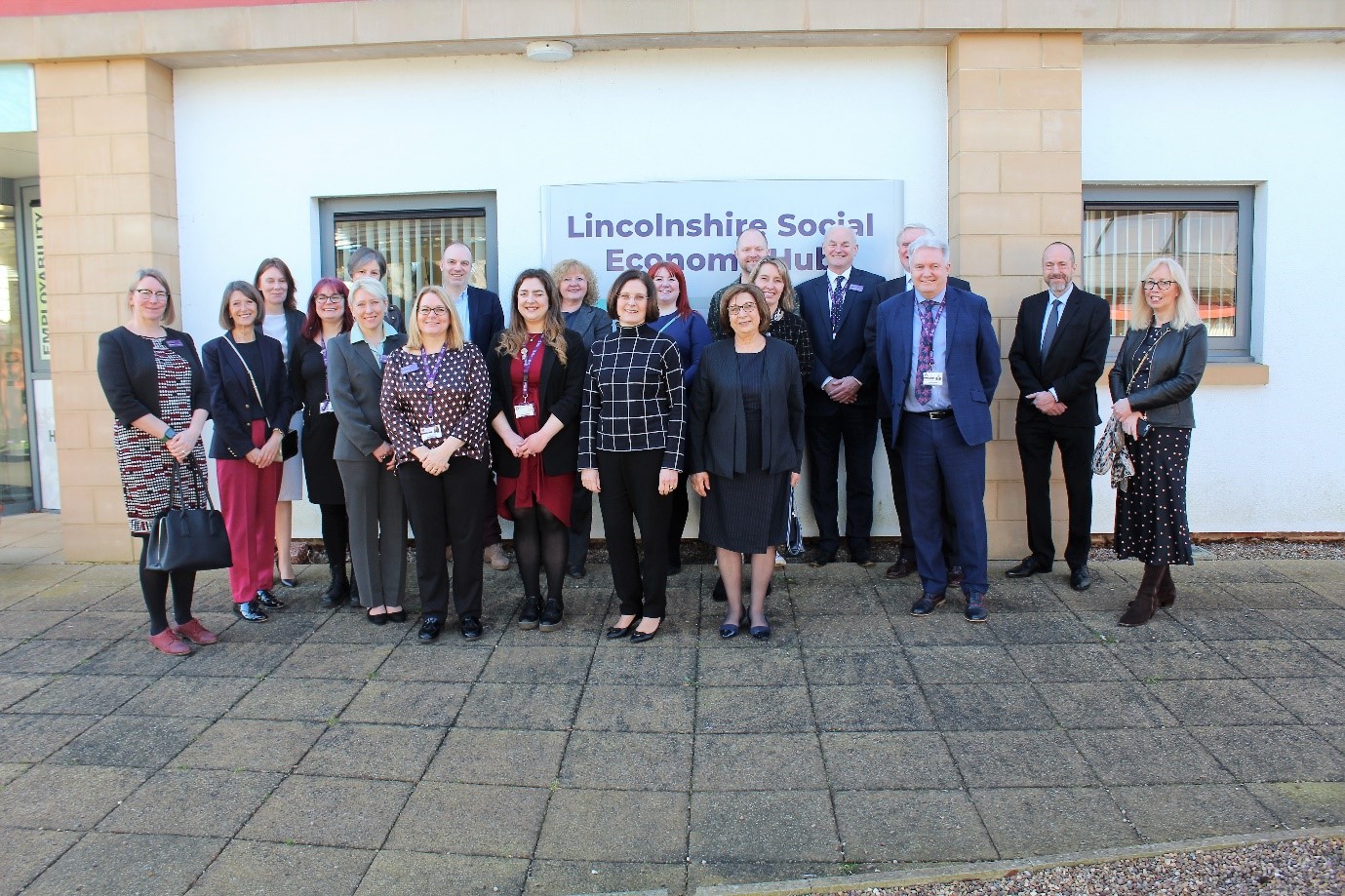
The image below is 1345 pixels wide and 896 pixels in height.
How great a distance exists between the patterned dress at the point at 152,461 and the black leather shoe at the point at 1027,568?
475 cm

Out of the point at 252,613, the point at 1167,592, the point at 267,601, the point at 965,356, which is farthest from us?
the point at 267,601

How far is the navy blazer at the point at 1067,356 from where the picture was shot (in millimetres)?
5770

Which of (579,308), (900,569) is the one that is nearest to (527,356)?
(579,308)

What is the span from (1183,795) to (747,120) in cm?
484

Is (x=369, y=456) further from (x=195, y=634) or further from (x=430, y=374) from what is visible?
(x=195, y=634)

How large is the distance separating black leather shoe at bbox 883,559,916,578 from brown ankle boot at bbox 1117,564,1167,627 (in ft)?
4.38

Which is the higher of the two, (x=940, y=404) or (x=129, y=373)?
(x=129, y=373)

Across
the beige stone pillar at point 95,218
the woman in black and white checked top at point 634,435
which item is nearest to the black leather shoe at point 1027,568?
the woman in black and white checked top at point 634,435

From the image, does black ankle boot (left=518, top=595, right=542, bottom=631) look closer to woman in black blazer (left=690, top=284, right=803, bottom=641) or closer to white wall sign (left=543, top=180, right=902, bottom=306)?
woman in black blazer (left=690, top=284, right=803, bottom=641)

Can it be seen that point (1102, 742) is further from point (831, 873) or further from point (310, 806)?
point (310, 806)

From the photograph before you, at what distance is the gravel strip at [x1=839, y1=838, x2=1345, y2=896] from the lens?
2965 mm

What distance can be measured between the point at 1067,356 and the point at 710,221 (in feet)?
8.04

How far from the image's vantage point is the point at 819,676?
457cm

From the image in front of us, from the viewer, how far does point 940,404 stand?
17.7 ft
